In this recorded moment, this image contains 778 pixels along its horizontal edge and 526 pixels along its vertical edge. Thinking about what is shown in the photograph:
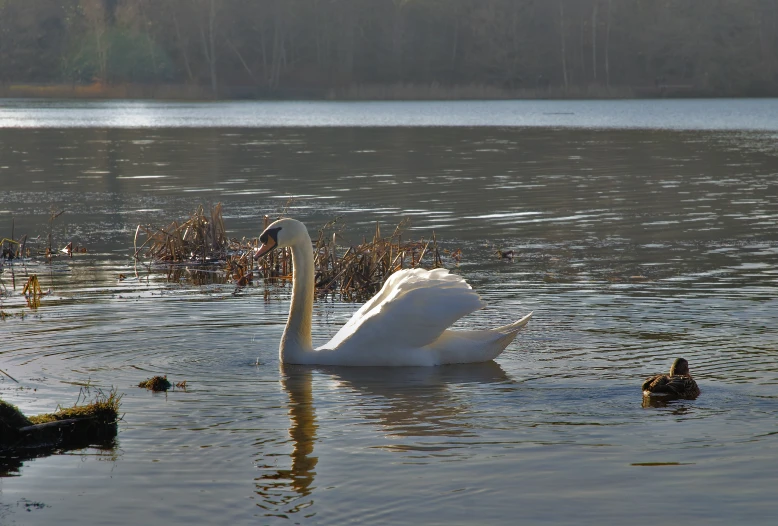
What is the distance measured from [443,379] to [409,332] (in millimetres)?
473

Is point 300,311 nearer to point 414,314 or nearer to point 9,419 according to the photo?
point 414,314

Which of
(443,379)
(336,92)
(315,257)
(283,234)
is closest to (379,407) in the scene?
(443,379)

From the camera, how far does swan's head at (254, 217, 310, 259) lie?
9.83 meters

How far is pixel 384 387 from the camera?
28.7ft

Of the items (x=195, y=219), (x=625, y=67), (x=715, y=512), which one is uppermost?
(x=625, y=67)

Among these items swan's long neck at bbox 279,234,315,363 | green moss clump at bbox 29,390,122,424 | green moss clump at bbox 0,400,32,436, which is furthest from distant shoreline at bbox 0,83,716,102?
green moss clump at bbox 0,400,32,436

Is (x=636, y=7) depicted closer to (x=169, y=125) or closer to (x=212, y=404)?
(x=169, y=125)

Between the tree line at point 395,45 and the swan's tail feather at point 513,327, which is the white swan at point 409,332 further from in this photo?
the tree line at point 395,45

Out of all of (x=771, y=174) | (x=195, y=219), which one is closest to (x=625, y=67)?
(x=771, y=174)

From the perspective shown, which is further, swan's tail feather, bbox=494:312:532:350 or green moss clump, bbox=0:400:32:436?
swan's tail feather, bbox=494:312:532:350

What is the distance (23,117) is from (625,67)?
4990cm

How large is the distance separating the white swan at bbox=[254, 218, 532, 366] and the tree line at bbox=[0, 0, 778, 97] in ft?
271

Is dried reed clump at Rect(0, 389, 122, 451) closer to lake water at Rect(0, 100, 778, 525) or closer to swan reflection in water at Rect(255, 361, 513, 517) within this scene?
lake water at Rect(0, 100, 778, 525)

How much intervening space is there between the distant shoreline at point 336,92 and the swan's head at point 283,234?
74.3 m
